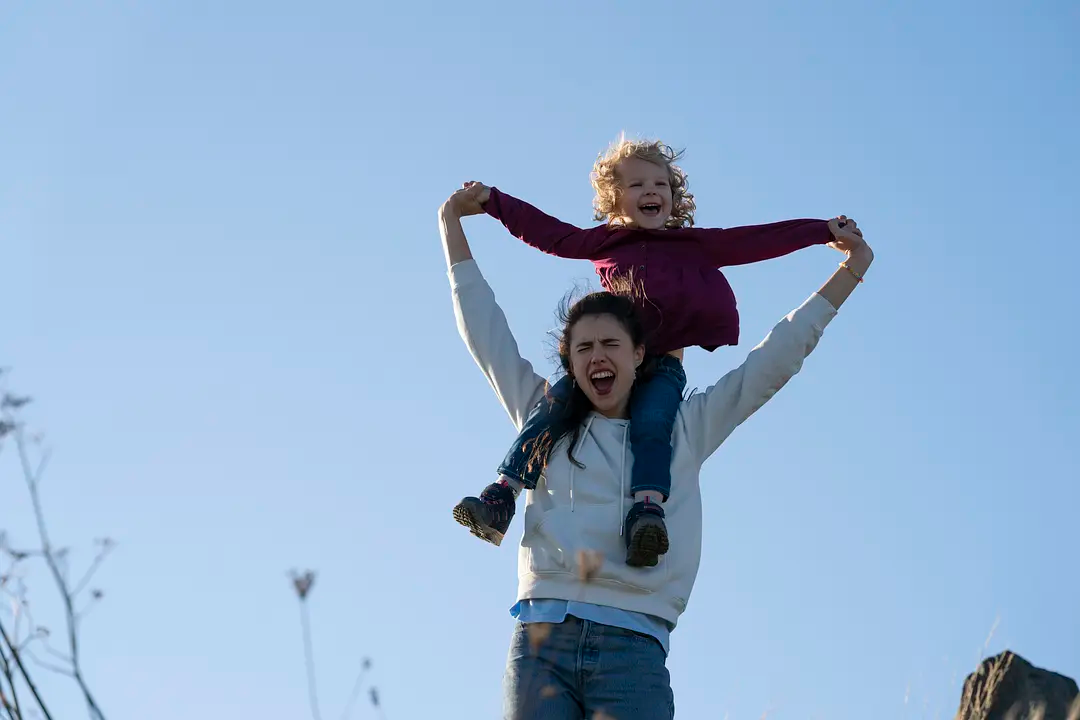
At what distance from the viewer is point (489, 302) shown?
427cm

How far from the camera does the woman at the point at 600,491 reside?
131 inches

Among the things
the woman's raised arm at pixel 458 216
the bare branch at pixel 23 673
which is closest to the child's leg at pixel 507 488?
the woman's raised arm at pixel 458 216

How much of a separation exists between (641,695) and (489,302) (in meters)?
1.54

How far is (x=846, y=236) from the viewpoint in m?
4.35

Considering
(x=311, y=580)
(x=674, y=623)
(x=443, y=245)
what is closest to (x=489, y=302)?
(x=443, y=245)

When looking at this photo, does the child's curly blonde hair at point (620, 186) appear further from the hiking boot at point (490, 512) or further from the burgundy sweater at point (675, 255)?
the hiking boot at point (490, 512)

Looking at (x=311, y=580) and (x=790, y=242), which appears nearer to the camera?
(x=311, y=580)

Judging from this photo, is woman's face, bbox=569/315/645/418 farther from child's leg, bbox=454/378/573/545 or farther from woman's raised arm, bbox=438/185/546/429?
woman's raised arm, bbox=438/185/546/429

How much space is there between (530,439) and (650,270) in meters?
1.09

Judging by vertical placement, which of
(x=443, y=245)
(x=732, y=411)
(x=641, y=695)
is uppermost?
(x=443, y=245)

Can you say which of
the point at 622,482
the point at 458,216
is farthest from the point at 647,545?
the point at 458,216

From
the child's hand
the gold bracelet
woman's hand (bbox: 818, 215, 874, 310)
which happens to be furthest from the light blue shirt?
the child's hand

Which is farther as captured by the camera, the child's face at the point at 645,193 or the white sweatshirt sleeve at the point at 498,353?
the child's face at the point at 645,193

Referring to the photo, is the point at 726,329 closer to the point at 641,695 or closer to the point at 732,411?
the point at 732,411
